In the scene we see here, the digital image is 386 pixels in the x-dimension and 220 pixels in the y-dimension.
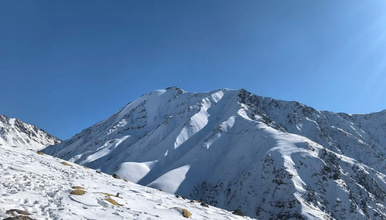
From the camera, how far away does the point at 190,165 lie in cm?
11756

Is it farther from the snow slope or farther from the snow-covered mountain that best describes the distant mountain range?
the snow slope

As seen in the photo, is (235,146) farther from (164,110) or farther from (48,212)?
(48,212)

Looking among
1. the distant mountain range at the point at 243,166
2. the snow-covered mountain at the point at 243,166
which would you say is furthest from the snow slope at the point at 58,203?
the distant mountain range at the point at 243,166

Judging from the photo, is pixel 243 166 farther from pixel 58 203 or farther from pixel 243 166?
pixel 58 203

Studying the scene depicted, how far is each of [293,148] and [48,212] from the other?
103 meters

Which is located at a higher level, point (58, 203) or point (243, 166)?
point (243, 166)

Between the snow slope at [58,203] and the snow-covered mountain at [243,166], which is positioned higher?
the snow-covered mountain at [243,166]

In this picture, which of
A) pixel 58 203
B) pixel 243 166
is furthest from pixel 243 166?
pixel 58 203

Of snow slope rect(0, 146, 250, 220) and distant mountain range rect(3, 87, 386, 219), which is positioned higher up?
distant mountain range rect(3, 87, 386, 219)

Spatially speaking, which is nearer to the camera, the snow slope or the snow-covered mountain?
the snow slope

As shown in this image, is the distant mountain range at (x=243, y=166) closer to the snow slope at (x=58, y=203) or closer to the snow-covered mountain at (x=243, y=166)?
the snow-covered mountain at (x=243, y=166)

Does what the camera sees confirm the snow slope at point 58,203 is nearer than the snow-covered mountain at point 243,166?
Yes

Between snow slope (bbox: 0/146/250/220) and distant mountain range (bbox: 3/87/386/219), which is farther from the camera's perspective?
distant mountain range (bbox: 3/87/386/219)

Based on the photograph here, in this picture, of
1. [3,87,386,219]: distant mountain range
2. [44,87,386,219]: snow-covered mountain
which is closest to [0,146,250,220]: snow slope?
[44,87,386,219]: snow-covered mountain
